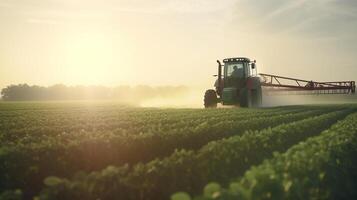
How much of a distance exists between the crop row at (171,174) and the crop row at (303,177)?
160 centimetres

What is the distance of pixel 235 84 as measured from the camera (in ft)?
96.1

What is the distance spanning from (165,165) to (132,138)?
192 inches

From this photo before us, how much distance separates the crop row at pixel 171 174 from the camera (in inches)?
262

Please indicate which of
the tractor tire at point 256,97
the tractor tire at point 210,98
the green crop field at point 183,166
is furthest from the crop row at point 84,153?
the tractor tire at point 256,97

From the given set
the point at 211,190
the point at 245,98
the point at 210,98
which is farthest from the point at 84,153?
the point at 210,98

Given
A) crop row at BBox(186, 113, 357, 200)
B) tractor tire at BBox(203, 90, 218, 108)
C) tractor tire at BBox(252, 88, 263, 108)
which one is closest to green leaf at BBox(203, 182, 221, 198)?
crop row at BBox(186, 113, 357, 200)

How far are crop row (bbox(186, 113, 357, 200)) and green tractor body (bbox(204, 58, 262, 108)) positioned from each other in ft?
58.6

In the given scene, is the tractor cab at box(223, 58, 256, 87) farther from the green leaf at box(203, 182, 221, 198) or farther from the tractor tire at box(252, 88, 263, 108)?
the green leaf at box(203, 182, 221, 198)

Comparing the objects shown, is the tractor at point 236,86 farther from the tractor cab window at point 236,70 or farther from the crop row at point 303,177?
the crop row at point 303,177

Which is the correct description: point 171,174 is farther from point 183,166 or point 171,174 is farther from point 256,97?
point 256,97

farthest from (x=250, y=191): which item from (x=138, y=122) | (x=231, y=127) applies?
(x=138, y=122)

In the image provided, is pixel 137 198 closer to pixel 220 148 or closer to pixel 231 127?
pixel 220 148

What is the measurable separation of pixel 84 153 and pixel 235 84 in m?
18.6

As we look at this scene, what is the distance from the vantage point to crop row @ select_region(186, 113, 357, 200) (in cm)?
480
